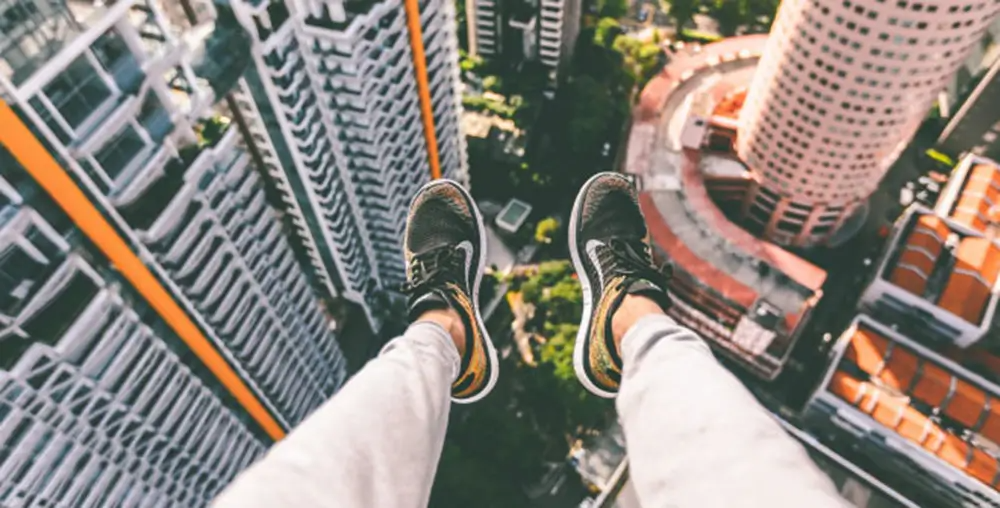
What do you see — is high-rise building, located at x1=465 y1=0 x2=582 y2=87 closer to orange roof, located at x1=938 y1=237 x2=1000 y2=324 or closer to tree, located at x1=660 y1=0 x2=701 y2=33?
tree, located at x1=660 y1=0 x2=701 y2=33

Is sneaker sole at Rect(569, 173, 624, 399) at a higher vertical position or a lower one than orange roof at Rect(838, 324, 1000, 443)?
higher

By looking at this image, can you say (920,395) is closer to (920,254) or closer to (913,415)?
(913,415)

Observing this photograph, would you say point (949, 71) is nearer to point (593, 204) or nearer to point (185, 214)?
point (593, 204)

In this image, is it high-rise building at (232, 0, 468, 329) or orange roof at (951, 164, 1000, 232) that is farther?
orange roof at (951, 164, 1000, 232)

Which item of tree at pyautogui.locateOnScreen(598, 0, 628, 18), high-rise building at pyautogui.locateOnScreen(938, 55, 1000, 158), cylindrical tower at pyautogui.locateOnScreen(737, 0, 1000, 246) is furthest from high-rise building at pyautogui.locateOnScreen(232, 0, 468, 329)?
high-rise building at pyautogui.locateOnScreen(938, 55, 1000, 158)

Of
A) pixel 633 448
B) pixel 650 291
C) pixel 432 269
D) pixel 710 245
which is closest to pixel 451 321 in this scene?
pixel 432 269

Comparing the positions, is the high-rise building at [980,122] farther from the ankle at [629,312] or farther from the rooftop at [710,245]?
the ankle at [629,312]
